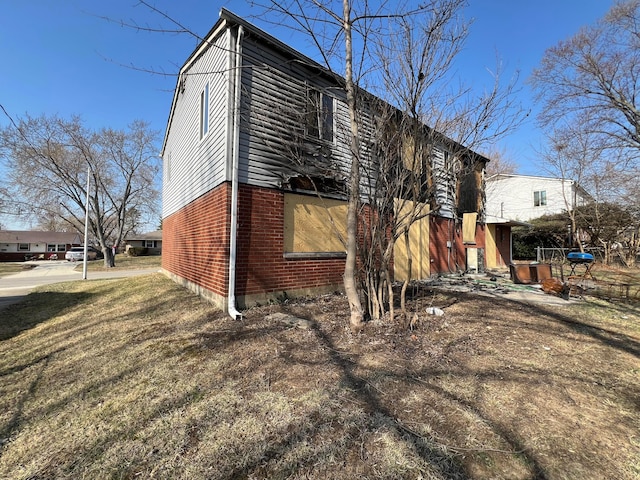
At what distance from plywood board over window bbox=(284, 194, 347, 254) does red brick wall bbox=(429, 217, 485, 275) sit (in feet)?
17.0

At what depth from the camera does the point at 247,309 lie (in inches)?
228

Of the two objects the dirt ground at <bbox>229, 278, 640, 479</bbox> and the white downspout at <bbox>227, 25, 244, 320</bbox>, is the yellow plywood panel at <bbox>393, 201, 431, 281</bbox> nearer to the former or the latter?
the dirt ground at <bbox>229, 278, 640, 479</bbox>

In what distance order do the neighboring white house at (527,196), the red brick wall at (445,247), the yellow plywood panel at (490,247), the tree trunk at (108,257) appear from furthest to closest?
the neighboring white house at (527,196) < the tree trunk at (108,257) < the yellow plywood panel at (490,247) < the red brick wall at (445,247)

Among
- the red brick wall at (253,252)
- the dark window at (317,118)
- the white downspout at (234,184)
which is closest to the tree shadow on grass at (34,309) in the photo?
the red brick wall at (253,252)

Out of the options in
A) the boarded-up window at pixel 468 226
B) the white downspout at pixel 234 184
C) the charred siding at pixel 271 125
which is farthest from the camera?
the boarded-up window at pixel 468 226

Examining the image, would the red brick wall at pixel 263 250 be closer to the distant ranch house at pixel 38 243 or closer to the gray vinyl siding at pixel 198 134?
the gray vinyl siding at pixel 198 134

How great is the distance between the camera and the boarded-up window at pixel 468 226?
516 inches

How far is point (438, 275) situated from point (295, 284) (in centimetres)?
689

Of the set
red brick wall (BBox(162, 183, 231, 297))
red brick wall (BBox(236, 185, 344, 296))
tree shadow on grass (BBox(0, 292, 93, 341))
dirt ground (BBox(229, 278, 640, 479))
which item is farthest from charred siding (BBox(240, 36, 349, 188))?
tree shadow on grass (BBox(0, 292, 93, 341))

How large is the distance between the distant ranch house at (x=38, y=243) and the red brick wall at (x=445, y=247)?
55.9 m

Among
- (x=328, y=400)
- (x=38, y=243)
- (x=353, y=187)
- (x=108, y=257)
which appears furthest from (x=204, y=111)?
(x=38, y=243)

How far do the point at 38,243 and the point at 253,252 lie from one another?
6346 centimetres

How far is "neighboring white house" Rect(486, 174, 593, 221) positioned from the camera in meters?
23.9

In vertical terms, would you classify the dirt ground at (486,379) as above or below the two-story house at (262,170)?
below
